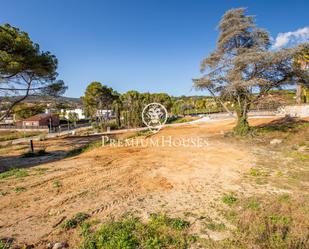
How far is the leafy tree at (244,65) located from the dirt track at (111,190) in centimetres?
544

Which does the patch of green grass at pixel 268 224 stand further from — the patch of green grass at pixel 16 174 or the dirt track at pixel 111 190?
the patch of green grass at pixel 16 174

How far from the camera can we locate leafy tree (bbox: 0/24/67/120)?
949 cm

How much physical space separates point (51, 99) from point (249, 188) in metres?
13.2

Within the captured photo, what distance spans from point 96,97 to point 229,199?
36.5 meters

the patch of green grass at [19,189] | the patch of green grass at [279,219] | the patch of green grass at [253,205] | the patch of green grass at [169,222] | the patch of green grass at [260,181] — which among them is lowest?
the patch of green grass at [260,181]

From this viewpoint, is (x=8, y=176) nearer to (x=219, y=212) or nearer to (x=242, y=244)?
(x=219, y=212)

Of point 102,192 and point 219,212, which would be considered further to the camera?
point 102,192

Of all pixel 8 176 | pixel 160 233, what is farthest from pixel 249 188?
pixel 8 176

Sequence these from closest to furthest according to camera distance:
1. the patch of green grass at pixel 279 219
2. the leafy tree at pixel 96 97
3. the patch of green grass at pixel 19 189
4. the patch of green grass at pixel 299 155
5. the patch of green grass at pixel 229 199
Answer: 1. the patch of green grass at pixel 279 219
2. the patch of green grass at pixel 229 199
3. the patch of green grass at pixel 19 189
4. the patch of green grass at pixel 299 155
5. the leafy tree at pixel 96 97

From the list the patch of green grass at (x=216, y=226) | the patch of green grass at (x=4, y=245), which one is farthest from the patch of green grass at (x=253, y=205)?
the patch of green grass at (x=4, y=245)

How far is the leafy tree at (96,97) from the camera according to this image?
3766 cm

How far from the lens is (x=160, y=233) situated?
3.60m

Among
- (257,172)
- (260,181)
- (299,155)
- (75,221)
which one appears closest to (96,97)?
(299,155)

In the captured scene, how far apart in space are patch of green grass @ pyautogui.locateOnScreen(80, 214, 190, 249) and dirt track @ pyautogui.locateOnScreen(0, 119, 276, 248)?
1.26ft
